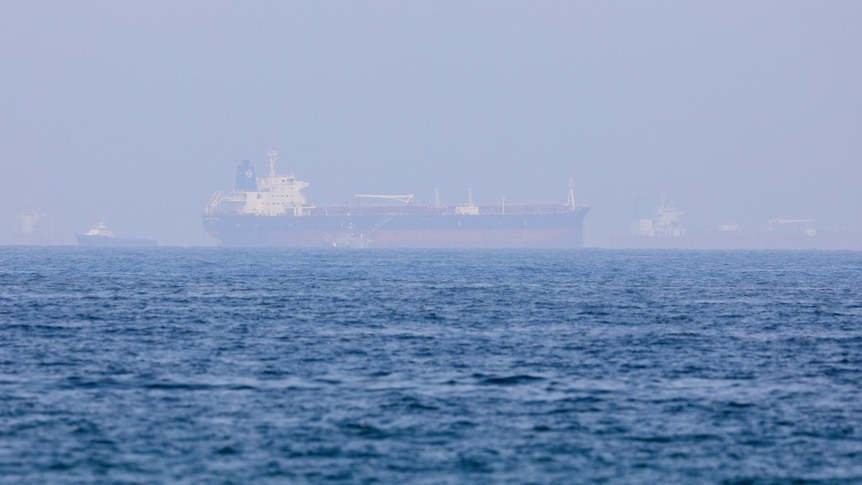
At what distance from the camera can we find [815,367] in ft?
85.8

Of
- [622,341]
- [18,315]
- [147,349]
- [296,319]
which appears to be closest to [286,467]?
[147,349]

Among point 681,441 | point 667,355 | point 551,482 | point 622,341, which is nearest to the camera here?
point 551,482

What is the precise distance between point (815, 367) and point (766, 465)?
33.1ft

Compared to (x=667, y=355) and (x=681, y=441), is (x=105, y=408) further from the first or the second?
(x=667, y=355)

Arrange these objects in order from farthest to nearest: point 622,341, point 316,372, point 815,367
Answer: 1. point 622,341
2. point 815,367
3. point 316,372

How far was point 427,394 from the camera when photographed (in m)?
21.8

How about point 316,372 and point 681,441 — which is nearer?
point 681,441

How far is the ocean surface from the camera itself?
54.4 ft

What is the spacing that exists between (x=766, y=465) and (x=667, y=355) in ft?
36.7

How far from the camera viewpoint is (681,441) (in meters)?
18.0

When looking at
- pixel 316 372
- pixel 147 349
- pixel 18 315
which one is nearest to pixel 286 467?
pixel 316 372

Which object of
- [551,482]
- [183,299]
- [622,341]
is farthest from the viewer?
[183,299]

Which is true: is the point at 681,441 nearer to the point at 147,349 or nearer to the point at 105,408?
the point at 105,408

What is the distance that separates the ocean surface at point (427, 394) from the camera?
653 inches
